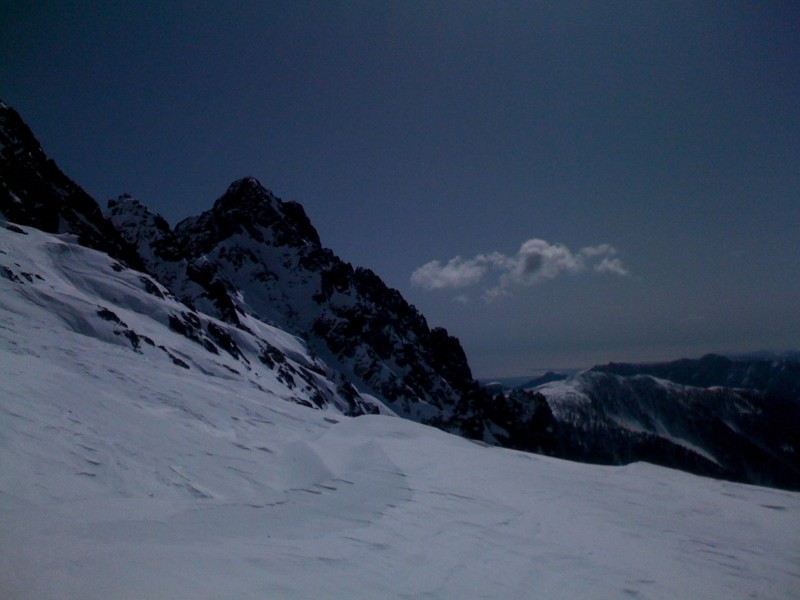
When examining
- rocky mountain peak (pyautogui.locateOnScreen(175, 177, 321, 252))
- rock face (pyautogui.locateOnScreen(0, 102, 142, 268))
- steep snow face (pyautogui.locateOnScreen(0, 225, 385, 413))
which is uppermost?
rocky mountain peak (pyautogui.locateOnScreen(175, 177, 321, 252))

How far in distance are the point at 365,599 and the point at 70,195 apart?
69531 millimetres

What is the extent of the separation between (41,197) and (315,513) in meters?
58.3

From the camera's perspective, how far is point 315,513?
6.85 m

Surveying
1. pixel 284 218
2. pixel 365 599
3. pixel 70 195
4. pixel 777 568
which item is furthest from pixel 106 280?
pixel 284 218

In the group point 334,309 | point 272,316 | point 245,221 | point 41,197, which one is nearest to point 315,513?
point 41,197

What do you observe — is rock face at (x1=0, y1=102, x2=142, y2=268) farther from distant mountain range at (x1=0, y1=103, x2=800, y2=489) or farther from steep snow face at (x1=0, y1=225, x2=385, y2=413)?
steep snow face at (x1=0, y1=225, x2=385, y2=413)

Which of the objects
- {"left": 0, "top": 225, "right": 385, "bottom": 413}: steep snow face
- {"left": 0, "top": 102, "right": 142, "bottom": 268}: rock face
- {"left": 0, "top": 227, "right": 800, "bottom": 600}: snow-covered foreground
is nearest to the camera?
{"left": 0, "top": 227, "right": 800, "bottom": 600}: snow-covered foreground

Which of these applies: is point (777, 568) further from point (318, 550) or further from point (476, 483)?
point (318, 550)

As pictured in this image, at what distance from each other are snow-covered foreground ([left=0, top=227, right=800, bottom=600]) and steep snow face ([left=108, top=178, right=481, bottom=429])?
96412 mm

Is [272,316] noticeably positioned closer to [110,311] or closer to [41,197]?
[41,197]

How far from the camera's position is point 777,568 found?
6613 mm

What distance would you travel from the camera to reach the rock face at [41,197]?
44031 mm

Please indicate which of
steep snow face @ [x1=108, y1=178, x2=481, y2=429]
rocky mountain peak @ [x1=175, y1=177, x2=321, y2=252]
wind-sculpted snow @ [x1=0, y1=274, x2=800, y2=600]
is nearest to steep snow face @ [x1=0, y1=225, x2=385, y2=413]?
wind-sculpted snow @ [x1=0, y1=274, x2=800, y2=600]

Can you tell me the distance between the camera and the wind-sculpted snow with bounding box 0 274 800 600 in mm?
4375
